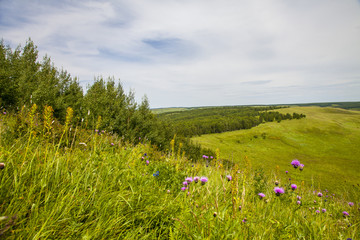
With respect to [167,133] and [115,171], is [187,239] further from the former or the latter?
[167,133]

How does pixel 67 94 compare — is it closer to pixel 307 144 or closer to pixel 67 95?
pixel 67 95

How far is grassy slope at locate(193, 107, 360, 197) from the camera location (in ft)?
266

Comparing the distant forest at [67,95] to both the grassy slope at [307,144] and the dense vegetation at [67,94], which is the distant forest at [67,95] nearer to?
the dense vegetation at [67,94]

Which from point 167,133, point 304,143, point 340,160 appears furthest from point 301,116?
point 167,133

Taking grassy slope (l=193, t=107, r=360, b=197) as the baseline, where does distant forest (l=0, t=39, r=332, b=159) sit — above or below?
above

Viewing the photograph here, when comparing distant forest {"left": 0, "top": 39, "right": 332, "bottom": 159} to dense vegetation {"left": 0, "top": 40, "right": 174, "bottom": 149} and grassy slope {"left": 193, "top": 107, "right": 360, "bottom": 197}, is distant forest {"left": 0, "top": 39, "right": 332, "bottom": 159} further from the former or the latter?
grassy slope {"left": 193, "top": 107, "right": 360, "bottom": 197}

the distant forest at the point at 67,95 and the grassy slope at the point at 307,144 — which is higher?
the distant forest at the point at 67,95

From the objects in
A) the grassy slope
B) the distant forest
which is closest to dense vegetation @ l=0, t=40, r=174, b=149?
the distant forest

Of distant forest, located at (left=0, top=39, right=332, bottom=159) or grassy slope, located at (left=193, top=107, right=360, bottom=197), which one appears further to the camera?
grassy slope, located at (left=193, top=107, right=360, bottom=197)

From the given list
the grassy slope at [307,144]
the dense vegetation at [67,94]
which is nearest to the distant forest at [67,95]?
the dense vegetation at [67,94]

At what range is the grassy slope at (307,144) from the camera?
8094cm

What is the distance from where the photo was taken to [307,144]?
114m

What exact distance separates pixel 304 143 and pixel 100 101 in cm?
13843

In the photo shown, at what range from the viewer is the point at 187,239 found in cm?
166
